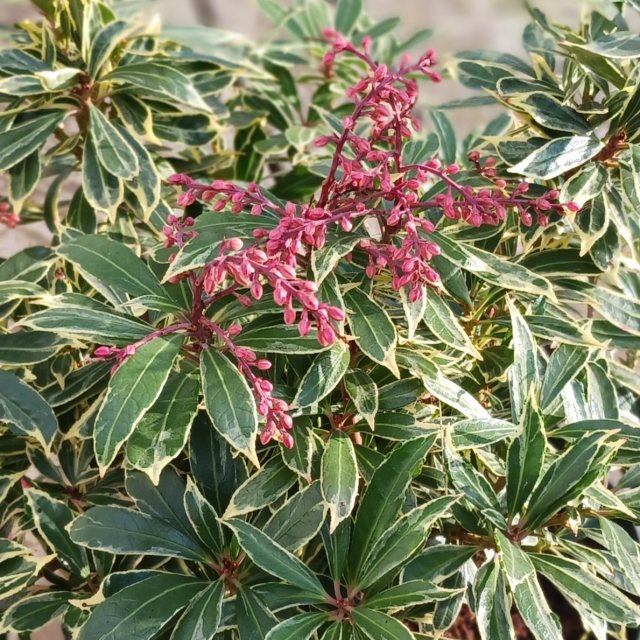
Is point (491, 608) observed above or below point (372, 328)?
below

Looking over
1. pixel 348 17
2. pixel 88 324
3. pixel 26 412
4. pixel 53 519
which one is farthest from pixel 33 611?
pixel 348 17

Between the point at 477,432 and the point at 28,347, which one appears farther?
the point at 28,347

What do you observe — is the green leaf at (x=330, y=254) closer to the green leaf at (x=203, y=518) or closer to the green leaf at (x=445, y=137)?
the green leaf at (x=203, y=518)

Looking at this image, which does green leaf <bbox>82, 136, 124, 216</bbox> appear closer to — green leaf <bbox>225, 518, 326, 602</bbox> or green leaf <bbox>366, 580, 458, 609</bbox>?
green leaf <bbox>225, 518, 326, 602</bbox>

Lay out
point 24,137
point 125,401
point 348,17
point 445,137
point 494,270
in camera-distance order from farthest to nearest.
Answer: point 348,17 < point 445,137 < point 24,137 < point 494,270 < point 125,401

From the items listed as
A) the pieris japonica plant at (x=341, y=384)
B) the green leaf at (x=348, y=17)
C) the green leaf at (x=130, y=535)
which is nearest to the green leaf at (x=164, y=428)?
the pieris japonica plant at (x=341, y=384)

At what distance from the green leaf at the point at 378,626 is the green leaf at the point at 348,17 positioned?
1.18 metres

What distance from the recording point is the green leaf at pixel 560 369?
798mm

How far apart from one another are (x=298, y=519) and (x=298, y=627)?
0.10 metres

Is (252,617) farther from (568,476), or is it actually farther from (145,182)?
(145,182)

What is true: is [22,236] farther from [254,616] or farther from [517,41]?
[517,41]

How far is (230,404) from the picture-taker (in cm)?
65

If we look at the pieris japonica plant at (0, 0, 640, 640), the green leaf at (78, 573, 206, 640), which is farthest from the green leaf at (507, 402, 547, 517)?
the green leaf at (78, 573, 206, 640)

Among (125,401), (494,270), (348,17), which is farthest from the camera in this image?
(348,17)
